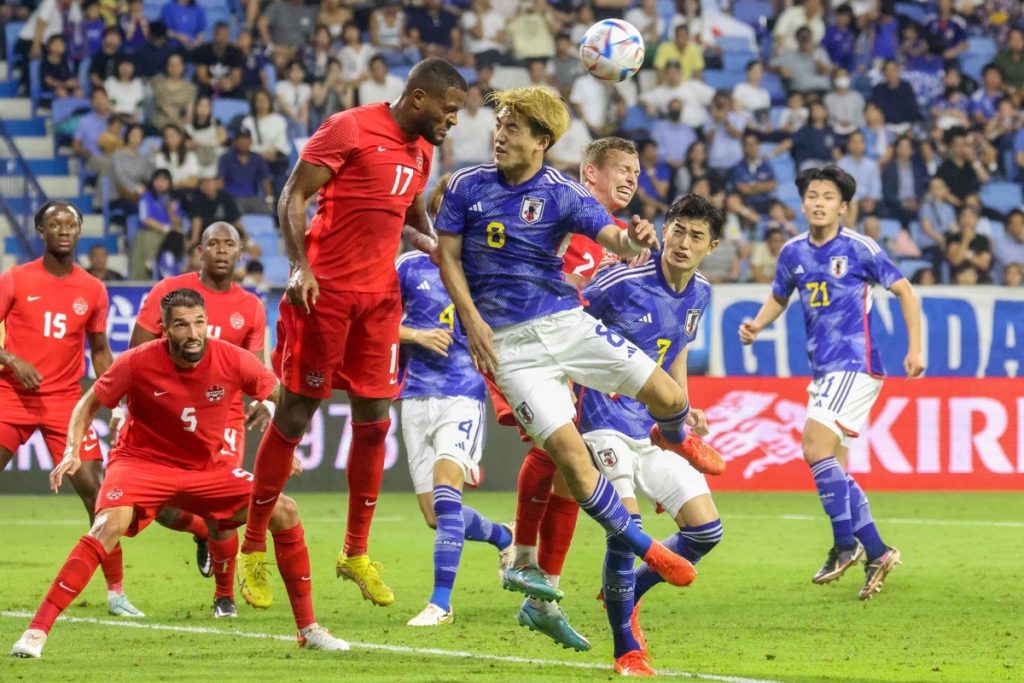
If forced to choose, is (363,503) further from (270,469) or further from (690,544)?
(690,544)

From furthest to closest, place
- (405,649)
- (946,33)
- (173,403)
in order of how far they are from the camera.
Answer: (946,33) < (173,403) < (405,649)

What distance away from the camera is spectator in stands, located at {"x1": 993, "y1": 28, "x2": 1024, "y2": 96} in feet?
76.8

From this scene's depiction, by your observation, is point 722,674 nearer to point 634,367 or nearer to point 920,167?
point 634,367

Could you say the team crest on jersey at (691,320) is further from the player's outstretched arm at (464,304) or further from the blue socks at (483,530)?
the blue socks at (483,530)

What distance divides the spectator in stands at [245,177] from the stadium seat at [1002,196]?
31.4ft

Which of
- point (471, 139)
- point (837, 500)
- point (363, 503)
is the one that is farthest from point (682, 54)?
point (363, 503)

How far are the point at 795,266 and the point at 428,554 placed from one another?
342 centimetres

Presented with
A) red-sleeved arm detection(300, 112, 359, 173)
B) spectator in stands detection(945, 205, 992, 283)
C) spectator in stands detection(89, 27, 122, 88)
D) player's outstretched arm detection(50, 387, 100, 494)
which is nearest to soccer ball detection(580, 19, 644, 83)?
red-sleeved arm detection(300, 112, 359, 173)

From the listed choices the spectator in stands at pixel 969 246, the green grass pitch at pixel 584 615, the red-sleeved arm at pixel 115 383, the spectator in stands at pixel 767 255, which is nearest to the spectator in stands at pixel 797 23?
the spectator in stands at pixel 969 246

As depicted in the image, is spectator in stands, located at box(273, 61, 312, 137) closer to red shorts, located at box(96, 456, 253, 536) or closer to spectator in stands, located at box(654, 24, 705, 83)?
spectator in stands, located at box(654, 24, 705, 83)

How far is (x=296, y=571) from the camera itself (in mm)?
7504

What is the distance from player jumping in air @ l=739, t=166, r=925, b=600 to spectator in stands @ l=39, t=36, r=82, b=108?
1217 cm

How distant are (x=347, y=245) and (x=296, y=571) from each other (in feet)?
5.00

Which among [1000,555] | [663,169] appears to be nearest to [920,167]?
[663,169]
